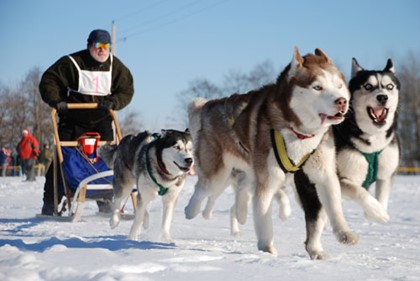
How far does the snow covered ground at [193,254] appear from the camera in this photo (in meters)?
2.89

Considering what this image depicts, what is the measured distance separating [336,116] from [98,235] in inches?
105

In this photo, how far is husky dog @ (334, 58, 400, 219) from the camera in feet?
11.7

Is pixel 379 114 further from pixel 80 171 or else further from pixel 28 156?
pixel 28 156

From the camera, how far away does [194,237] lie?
5.32 m

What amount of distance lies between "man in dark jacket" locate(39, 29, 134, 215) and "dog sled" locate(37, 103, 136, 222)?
13 centimetres

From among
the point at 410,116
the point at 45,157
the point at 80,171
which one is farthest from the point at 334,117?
the point at 410,116

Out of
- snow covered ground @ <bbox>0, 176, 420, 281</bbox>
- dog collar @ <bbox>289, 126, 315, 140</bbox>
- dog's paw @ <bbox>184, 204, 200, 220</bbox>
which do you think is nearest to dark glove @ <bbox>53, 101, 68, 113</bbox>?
snow covered ground @ <bbox>0, 176, 420, 281</bbox>

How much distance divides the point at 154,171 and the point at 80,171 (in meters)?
1.28

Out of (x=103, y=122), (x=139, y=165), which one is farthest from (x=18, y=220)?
(x=139, y=165)

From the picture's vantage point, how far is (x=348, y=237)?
3.33 metres

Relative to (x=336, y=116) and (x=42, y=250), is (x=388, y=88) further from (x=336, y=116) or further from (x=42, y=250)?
(x=42, y=250)

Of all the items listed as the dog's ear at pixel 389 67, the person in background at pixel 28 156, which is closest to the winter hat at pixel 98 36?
the dog's ear at pixel 389 67

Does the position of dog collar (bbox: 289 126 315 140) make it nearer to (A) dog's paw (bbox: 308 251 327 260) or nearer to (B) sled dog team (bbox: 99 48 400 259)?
(B) sled dog team (bbox: 99 48 400 259)

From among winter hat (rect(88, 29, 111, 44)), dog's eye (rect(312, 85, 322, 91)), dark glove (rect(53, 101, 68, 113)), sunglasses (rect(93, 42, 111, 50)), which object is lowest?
dog's eye (rect(312, 85, 322, 91))
